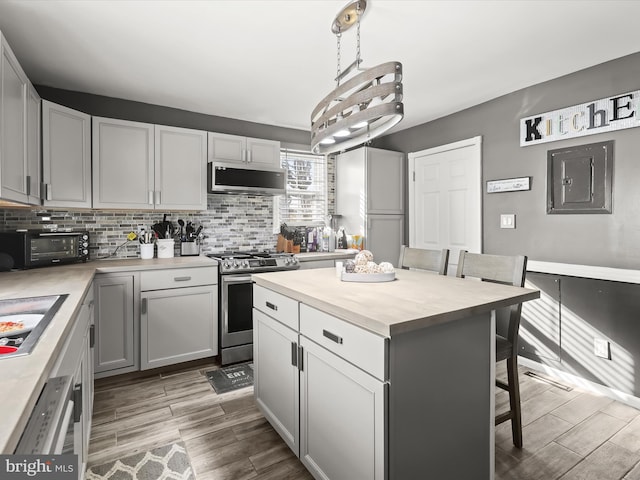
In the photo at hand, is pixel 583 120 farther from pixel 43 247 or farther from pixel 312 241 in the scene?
pixel 43 247

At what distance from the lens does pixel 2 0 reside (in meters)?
1.89

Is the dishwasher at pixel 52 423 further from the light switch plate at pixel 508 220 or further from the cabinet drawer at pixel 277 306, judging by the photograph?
the light switch plate at pixel 508 220

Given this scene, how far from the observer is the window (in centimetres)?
434

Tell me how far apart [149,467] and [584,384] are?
3.05 metres

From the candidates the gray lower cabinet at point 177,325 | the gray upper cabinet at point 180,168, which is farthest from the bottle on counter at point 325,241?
the gray lower cabinet at point 177,325

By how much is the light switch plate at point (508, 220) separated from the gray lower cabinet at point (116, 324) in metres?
3.27

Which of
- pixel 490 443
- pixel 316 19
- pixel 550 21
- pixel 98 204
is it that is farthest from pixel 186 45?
pixel 490 443

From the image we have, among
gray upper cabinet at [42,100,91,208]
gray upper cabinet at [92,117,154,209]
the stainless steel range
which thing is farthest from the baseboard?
gray upper cabinet at [42,100,91,208]

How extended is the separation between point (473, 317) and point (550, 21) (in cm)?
190

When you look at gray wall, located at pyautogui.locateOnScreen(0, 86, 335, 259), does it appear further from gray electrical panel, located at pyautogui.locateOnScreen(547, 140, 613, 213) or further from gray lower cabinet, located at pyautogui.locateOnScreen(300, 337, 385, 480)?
gray electrical panel, located at pyautogui.locateOnScreen(547, 140, 613, 213)

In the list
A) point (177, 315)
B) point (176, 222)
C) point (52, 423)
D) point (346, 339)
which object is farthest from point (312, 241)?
point (52, 423)

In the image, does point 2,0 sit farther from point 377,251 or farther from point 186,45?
point 377,251

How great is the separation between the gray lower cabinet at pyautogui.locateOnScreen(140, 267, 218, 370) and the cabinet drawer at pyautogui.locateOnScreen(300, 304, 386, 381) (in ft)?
5.52

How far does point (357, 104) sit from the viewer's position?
1.62 metres
